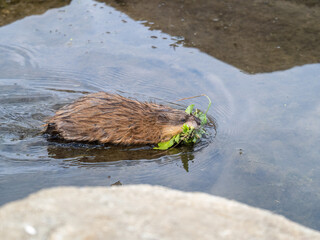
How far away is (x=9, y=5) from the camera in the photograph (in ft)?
28.5

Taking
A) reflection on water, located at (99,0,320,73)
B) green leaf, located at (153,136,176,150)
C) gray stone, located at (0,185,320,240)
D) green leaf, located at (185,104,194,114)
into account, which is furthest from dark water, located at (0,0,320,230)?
gray stone, located at (0,185,320,240)

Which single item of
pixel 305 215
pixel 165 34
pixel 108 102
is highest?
pixel 165 34

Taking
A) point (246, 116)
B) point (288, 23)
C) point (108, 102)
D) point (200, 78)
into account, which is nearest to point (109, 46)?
point (200, 78)

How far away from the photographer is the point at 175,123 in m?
5.35

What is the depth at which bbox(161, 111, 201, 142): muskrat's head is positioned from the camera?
17.4 ft

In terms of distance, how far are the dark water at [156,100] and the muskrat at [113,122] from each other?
0.48ft

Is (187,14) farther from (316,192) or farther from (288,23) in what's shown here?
(316,192)

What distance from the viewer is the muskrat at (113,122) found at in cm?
525

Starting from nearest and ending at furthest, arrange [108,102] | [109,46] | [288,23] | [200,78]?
[108,102], [200,78], [109,46], [288,23]

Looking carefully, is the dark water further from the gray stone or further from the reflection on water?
the gray stone

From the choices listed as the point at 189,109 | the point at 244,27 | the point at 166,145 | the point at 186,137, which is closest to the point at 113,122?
the point at 166,145

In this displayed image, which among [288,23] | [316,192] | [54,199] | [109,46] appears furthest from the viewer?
[288,23]

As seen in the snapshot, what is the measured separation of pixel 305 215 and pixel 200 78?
2930mm

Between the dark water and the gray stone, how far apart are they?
4.55 feet
